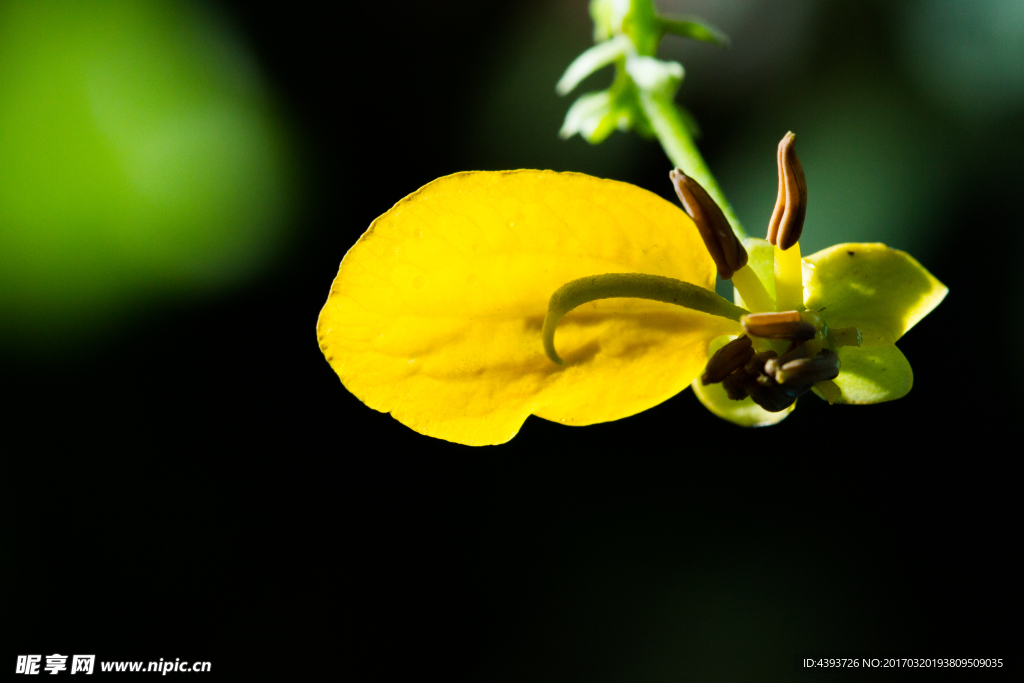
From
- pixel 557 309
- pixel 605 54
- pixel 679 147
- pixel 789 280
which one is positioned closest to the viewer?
pixel 557 309

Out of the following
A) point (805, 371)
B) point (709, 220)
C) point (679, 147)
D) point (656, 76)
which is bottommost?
point (805, 371)

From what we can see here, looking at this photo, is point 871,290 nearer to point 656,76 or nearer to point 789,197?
point 789,197

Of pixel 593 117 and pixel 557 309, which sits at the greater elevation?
pixel 593 117

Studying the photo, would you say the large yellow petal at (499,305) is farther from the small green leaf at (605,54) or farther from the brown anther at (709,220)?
the small green leaf at (605,54)

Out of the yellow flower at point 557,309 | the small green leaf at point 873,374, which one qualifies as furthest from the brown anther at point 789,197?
the small green leaf at point 873,374

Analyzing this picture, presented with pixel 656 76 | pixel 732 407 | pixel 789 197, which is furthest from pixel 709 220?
pixel 656 76

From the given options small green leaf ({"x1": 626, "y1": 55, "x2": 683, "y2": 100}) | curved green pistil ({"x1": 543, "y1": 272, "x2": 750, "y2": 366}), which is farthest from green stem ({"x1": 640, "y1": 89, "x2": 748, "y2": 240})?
curved green pistil ({"x1": 543, "y1": 272, "x2": 750, "y2": 366})
